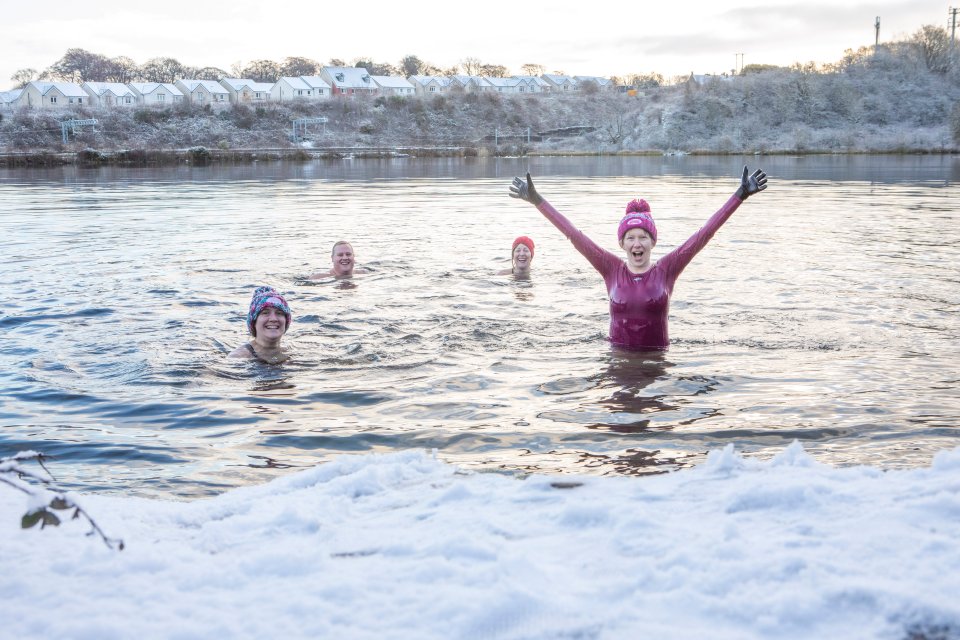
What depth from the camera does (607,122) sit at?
104m

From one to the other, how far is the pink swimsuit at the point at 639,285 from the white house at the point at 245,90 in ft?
368

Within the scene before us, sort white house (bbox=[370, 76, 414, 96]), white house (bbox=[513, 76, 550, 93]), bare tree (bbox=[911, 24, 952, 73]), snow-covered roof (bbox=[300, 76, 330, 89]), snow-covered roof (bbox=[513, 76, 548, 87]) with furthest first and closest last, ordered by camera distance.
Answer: snow-covered roof (bbox=[513, 76, 548, 87]) → white house (bbox=[513, 76, 550, 93]) → white house (bbox=[370, 76, 414, 96]) → snow-covered roof (bbox=[300, 76, 330, 89]) → bare tree (bbox=[911, 24, 952, 73])

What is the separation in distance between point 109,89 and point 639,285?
112250mm

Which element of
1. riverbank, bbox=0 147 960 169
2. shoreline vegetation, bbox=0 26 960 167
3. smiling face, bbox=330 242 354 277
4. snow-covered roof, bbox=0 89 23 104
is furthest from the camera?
snow-covered roof, bbox=0 89 23 104

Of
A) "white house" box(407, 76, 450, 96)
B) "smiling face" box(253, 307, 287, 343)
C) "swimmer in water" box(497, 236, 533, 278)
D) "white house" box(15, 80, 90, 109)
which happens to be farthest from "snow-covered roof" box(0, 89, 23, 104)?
"smiling face" box(253, 307, 287, 343)

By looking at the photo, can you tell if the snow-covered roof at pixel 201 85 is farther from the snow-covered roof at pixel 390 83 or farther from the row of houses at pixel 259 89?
the snow-covered roof at pixel 390 83

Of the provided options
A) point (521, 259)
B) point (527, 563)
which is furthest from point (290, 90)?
point (527, 563)

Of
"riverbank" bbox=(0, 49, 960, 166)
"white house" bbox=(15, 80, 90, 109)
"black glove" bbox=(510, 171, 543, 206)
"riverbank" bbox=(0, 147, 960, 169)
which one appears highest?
"white house" bbox=(15, 80, 90, 109)

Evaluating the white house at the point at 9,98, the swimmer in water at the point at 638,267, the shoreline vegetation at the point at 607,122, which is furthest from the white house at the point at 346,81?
the swimmer in water at the point at 638,267

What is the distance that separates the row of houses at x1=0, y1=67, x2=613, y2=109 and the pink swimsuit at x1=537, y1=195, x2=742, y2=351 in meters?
110

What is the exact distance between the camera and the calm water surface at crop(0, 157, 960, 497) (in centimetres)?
510

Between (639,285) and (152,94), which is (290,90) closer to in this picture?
(152,94)

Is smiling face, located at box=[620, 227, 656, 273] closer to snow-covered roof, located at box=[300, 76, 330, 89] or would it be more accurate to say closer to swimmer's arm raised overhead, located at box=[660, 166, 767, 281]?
swimmer's arm raised overhead, located at box=[660, 166, 767, 281]

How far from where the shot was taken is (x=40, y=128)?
297 feet
